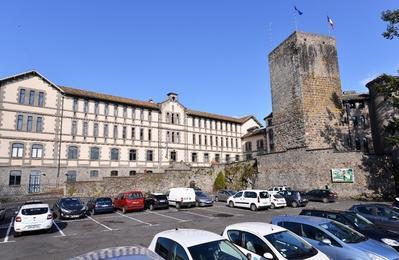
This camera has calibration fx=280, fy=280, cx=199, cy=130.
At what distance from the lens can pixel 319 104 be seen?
114 ft

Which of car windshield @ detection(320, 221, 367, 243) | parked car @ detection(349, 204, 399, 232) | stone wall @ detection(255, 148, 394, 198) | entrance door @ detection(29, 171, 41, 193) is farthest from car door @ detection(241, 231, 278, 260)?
entrance door @ detection(29, 171, 41, 193)

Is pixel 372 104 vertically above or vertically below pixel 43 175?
above

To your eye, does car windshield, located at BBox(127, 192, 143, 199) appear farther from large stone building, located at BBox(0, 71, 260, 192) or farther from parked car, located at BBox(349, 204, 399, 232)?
large stone building, located at BBox(0, 71, 260, 192)

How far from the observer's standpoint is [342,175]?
29391mm

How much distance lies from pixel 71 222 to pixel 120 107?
2684 cm

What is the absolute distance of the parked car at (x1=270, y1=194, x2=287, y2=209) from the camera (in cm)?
2394

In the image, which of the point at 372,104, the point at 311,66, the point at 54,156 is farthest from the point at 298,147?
the point at 54,156

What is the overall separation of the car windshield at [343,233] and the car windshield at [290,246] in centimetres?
152

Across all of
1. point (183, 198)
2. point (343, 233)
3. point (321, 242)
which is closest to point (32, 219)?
point (183, 198)

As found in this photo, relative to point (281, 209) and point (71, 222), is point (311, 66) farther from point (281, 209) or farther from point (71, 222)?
point (71, 222)

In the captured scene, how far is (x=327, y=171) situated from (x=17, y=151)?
1462 inches

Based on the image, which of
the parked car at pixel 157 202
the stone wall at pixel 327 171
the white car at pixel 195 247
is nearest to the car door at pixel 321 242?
the white car at pixel 195 247

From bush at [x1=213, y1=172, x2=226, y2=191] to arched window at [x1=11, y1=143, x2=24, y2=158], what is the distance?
26.0 metres

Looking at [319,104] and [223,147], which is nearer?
[319,104]
